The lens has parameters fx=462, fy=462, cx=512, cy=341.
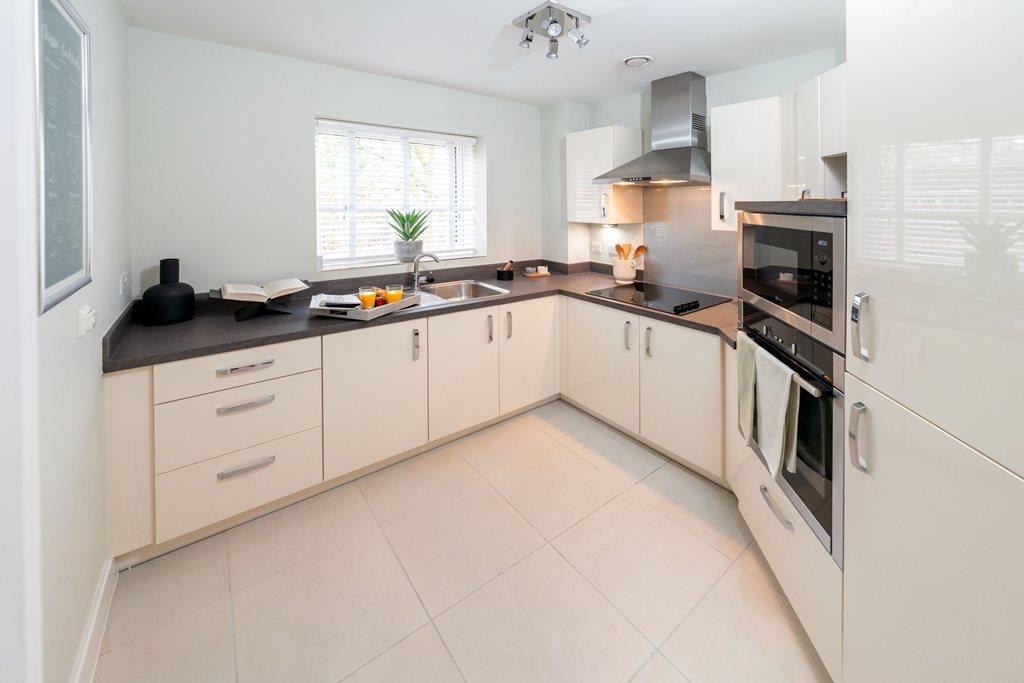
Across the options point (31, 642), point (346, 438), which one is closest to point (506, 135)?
point (346, 438)

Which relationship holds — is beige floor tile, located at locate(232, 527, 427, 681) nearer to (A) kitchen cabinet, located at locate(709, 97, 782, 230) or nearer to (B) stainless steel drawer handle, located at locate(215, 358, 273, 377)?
(B) stainless steel drawer handle, located at locate(215, 358, 273, 377)

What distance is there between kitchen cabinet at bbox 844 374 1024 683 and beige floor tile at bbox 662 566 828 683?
0.29 meters

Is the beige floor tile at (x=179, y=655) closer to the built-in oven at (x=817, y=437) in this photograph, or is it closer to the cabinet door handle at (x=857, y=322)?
the built-in oven at (x=817, y=437)

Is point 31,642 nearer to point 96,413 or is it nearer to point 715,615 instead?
point 96,413

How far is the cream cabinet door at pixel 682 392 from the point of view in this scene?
88.1 inches

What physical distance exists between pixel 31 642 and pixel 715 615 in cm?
175

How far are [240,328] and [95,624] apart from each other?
116cm

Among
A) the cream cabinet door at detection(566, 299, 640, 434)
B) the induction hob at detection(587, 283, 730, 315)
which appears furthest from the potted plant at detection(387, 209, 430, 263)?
the induction hob at detection(587, 283, 730, 315)

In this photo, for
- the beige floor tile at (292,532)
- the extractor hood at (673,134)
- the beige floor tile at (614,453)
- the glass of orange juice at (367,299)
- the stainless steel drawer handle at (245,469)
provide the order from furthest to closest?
the extractor hood at (673,134) → the beige floor tile at (614,453) → the glass of orange juice at (367,299) → the stainless steel drawer handle at (245,469) → the beige floor tile at (292,532)

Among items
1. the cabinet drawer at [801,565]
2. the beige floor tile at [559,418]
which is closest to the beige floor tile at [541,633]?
the cabinet drawer at [801,565]

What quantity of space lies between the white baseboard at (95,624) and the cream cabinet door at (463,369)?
143 centimetres

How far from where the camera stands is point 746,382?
1789 millimetres

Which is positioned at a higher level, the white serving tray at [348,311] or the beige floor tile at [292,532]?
the white serving tray at [348,311]

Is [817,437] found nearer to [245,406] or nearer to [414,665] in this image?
[414,665]
